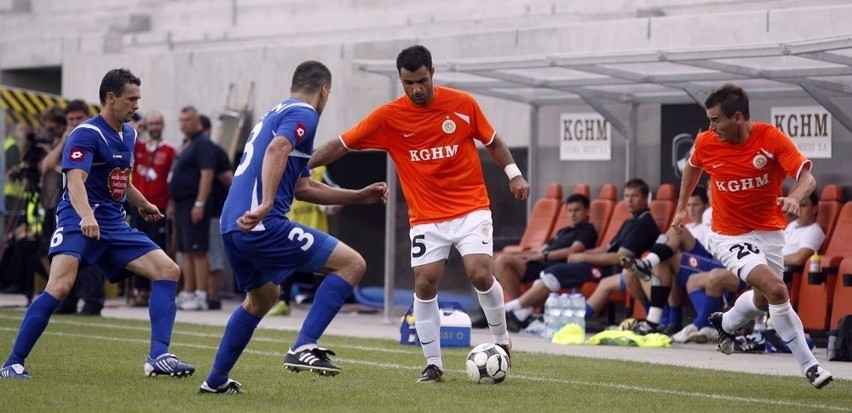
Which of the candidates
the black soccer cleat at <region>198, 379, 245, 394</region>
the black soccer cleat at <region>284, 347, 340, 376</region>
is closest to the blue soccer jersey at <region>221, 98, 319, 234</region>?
the black soccer cleat at <region>284, 347, 340, 376</region>

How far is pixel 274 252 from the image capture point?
7.67 m

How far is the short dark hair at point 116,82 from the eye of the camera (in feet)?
30.3

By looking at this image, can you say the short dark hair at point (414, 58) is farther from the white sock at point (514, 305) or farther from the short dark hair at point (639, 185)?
the white sock at point (514, 305)

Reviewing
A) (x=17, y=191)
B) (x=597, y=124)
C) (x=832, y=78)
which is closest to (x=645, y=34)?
(x=597, y=124)

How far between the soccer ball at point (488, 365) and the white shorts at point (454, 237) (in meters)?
0.63

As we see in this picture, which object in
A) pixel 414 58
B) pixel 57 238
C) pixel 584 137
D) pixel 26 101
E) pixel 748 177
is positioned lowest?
pixel 57 238

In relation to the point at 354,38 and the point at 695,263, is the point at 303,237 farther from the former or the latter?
the point at 354,38

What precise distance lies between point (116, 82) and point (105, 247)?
107cm

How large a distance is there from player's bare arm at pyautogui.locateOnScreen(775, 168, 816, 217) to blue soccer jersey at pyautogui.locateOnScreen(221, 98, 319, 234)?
9.08ft

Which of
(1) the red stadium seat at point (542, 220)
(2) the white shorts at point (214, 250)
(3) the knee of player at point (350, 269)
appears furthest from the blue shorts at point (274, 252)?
(2) the white shorts at point (214, 250)

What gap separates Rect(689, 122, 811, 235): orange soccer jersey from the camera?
9.23 metres

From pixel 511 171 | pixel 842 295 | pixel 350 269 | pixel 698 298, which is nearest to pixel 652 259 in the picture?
pixel 698 298

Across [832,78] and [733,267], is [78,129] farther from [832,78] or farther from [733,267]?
[832,78]

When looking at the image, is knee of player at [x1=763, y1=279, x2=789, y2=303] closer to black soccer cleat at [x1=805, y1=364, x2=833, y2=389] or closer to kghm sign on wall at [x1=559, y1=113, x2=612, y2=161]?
black soccer cleat at [x1=805, y1=364, x2=833, y2=389]
